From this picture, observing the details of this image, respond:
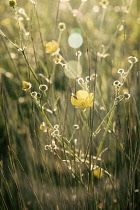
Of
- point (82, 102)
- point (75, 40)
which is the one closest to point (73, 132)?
point (82, 102)

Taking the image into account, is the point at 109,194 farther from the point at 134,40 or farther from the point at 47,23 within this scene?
the point at 47,23

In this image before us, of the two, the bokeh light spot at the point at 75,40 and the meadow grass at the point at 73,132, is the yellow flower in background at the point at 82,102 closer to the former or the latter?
the meadow grass at the point at 73,132

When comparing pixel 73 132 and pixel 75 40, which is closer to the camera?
pixel 73 132

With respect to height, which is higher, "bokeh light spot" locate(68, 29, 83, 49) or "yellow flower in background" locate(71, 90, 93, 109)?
"bokeh light spot" locate(68, 29, 83, 49)

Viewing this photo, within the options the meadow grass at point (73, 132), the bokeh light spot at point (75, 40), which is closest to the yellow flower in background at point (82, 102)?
the meadow grass at point (73, 132)

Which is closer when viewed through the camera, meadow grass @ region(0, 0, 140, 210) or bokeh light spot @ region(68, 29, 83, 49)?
meadow grass @ region(0, 0, 140, 210)

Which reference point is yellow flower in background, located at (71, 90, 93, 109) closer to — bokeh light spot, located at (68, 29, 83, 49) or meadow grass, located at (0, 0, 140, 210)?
meadow grass, located at (0, 0, 140, 210)

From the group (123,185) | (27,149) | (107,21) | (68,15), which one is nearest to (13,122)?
(27,149)

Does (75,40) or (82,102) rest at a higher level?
(75,40)

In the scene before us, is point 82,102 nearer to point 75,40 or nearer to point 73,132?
point 73,132

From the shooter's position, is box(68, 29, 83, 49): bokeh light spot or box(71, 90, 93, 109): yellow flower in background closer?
box(71, 90, 93, 109): yellow flower in background

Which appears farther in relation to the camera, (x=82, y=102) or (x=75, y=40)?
(x=75, y=40)

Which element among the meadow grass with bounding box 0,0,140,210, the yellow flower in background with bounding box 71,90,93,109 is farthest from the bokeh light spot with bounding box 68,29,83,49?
the yellow flower in background with bounding box 71,90,93,109

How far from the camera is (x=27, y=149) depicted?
1.56m
